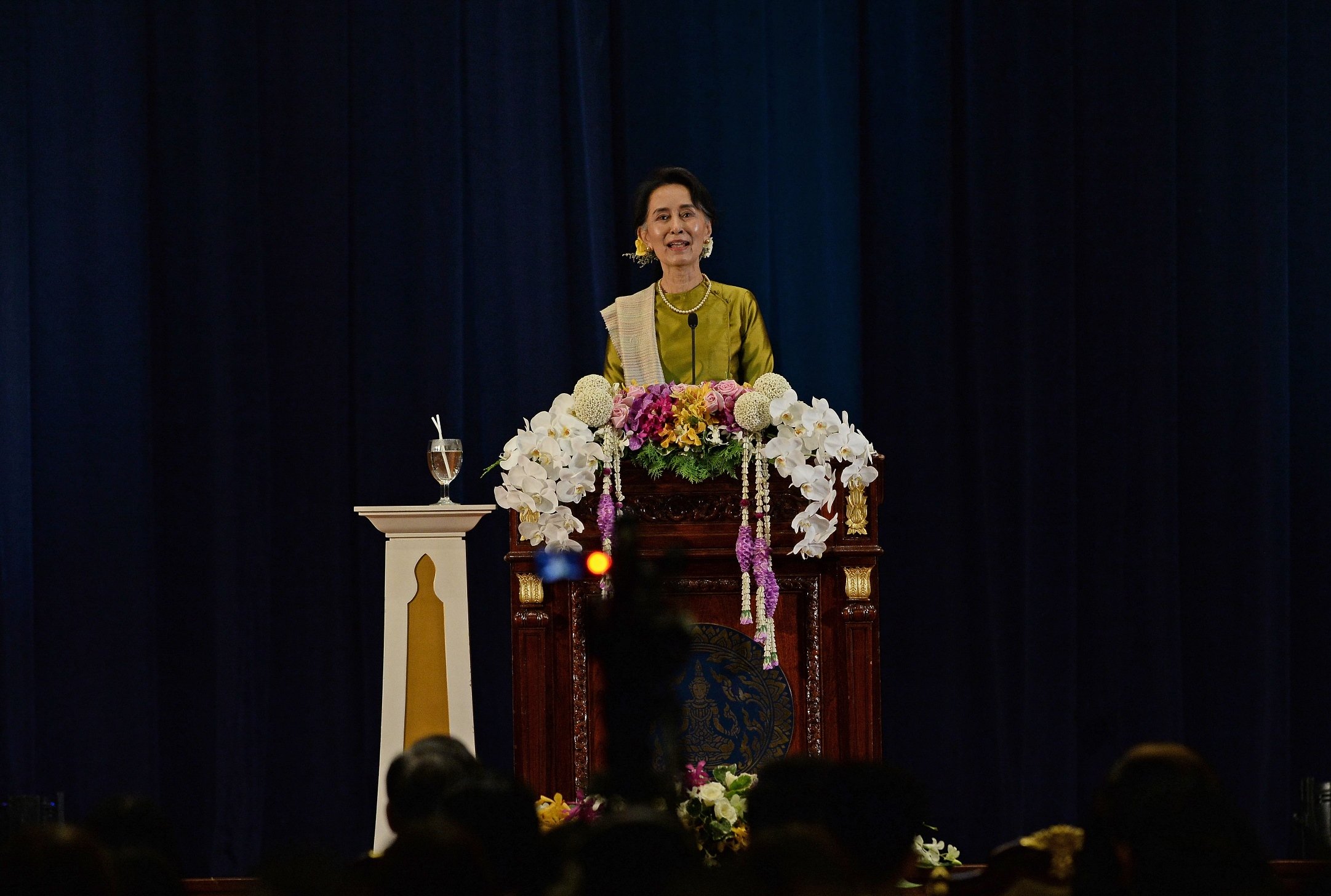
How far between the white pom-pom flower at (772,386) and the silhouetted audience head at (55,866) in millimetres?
2295

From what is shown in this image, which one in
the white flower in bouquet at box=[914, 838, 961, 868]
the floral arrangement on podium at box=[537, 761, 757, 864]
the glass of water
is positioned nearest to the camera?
the floral arrangement on podium at box=[537, 761, 757, 864]

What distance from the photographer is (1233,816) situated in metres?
1.46

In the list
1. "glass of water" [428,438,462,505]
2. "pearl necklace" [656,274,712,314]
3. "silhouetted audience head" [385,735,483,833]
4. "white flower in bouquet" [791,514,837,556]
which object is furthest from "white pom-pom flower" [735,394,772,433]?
"silhouetted audience head" [385,735,483,833]

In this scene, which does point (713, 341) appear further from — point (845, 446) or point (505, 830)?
point (505, 830)

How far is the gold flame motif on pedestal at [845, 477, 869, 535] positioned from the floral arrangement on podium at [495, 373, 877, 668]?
36 mm

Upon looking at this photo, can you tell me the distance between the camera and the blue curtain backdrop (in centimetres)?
439

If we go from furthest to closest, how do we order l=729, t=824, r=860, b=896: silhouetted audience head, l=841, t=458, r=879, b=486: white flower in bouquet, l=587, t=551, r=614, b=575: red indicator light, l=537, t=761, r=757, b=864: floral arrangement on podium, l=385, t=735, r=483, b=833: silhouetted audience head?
l=841, t=458, r=879, b=486: white flower in bouquet, l=537, t=761, r=757, b=864: floral arrangement on podium, l=385, t=735, r=483, b=833: silhouetted audience head, l=587, t=551, r=614, b=575: red indicator light, l=729, t=824, r=860, b=896: silhouetted audience head

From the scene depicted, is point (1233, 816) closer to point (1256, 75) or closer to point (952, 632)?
point (952, 632)

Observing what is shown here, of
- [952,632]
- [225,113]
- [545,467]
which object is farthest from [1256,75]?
[225,113]

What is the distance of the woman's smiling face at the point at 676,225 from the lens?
3986mm

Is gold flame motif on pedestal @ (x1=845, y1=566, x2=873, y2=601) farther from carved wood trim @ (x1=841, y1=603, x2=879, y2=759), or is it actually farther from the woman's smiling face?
the woman's smiling face

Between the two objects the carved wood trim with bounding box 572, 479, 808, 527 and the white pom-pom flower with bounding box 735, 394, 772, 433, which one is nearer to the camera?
the white pom-pom flower with bounding box 735, 394, 772, 433

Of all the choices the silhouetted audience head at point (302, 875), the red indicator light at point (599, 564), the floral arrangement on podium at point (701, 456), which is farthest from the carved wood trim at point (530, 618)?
the silhouetted audience head at point (302, 875)

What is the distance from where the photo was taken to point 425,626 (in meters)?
3.81
